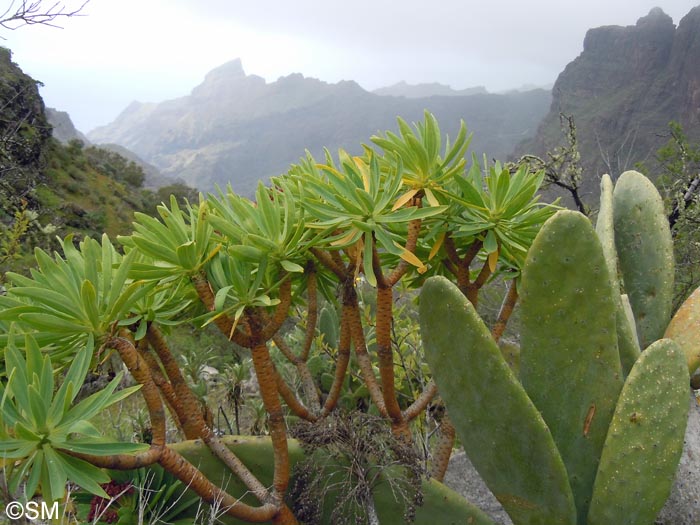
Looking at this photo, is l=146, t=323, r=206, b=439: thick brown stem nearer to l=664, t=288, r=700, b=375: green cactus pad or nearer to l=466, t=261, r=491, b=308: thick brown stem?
l=466, t=261, r=491, b=308: thick brown stem

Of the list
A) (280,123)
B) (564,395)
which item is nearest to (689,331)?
(564,395)

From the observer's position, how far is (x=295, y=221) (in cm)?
124

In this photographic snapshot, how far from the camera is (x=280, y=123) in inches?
5906

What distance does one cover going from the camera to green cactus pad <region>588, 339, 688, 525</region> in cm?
118

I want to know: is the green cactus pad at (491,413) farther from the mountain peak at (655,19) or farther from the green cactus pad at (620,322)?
the mountain peak at (655,19)

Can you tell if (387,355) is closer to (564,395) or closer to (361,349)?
(361,349)

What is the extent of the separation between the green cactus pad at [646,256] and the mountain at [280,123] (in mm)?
75878

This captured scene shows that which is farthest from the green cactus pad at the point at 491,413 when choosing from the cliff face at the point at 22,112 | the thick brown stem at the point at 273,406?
the cliff face at the point at 22,112

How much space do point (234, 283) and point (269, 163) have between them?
129m

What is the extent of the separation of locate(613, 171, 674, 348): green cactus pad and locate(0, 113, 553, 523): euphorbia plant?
0.51m

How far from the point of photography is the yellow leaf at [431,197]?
1.27 metres

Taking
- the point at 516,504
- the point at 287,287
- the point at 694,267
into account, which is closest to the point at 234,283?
the point at 287,287

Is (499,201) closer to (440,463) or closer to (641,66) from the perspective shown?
(440,463)

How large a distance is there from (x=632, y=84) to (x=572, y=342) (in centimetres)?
6544
